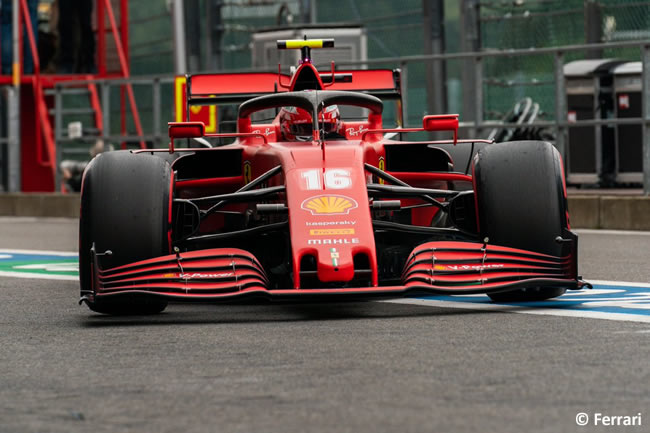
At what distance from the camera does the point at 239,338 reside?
772 cm

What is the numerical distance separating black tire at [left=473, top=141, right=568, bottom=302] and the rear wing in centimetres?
384

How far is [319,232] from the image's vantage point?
27.8 feet

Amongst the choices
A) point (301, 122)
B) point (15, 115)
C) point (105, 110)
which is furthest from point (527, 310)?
point (15, 115)

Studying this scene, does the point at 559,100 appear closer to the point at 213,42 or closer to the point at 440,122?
the point at 440,122

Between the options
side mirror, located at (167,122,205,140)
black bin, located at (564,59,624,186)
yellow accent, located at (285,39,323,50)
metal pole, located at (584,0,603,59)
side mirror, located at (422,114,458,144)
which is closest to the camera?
side mirror, located at (167,122,205,140)

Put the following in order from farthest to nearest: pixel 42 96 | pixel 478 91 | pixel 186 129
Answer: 1. pixel 42 96
2. pixel 478 91
3. pixel 186 129

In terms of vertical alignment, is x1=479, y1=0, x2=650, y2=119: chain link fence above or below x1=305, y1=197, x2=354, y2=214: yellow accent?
above

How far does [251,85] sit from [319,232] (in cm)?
526

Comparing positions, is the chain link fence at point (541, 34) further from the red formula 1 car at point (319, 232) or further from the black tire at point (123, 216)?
the black tire at point (123, 216)

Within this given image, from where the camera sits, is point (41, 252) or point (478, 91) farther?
point (478, 91)

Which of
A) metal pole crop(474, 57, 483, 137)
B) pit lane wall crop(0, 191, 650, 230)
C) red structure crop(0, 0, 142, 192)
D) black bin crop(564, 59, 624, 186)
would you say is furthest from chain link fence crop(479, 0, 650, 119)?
red structure crop(0, 0, 142, 192)

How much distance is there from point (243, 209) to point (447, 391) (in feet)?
14.9

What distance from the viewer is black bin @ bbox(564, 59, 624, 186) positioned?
19422 millimetres

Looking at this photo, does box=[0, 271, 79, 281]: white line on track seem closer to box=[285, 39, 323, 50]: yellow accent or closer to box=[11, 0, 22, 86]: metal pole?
box=[285, 39, 323, 50]: yellow accent
